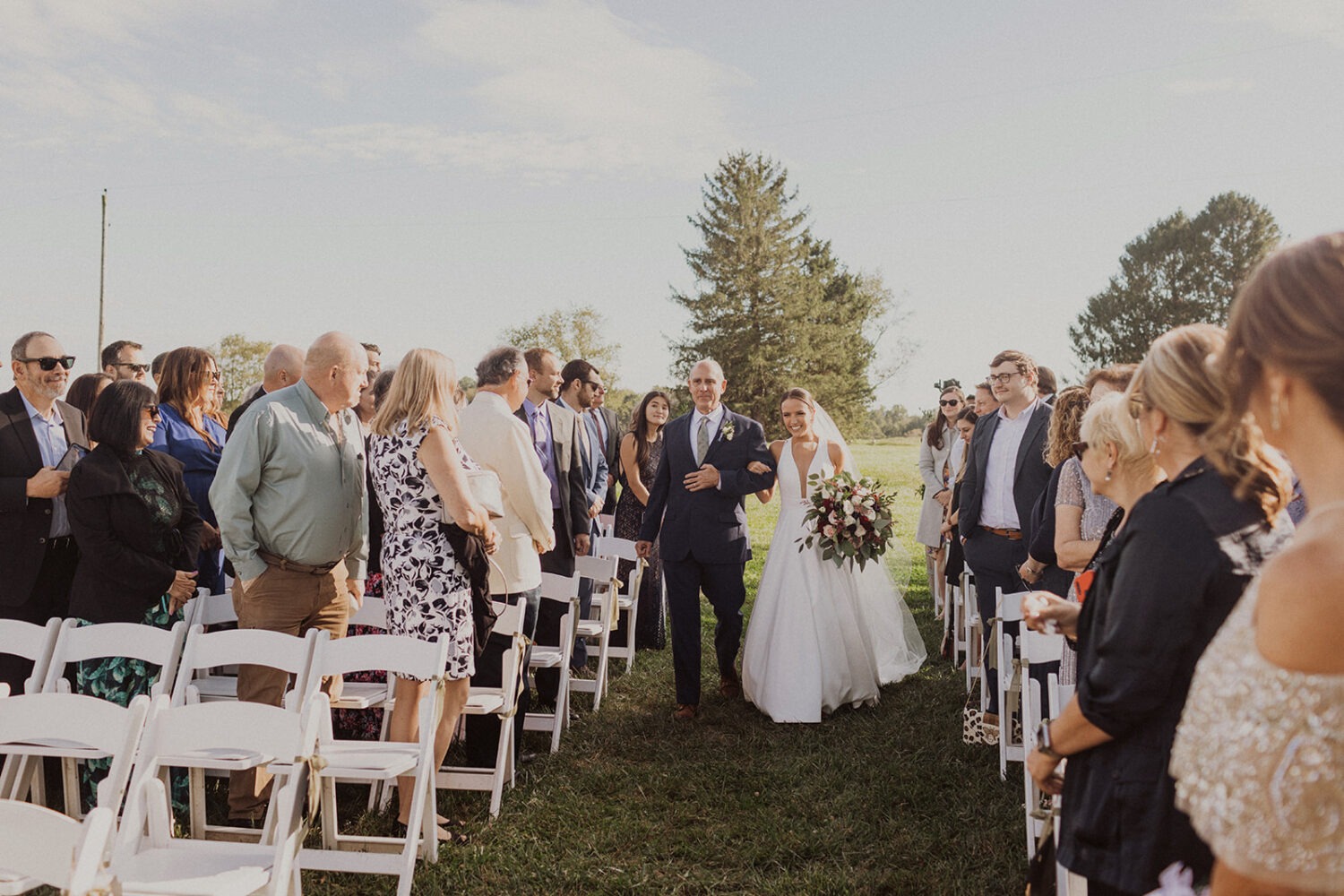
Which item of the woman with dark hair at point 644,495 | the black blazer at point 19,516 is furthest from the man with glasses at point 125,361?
the woman with dark hair at point 644,495

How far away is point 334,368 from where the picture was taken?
482cm

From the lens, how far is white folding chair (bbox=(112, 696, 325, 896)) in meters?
3.17

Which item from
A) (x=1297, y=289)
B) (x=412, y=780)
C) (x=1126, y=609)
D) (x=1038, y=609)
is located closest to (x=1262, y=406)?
(x=1297, y=289)

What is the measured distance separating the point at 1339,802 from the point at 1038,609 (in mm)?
1180

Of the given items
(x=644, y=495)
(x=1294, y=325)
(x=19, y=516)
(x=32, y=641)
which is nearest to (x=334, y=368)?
(x=32, y=641)

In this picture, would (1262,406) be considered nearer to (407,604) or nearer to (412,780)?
(407,604)

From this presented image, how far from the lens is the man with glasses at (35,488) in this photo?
543cm

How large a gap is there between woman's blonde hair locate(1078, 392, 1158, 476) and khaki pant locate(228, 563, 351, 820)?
11.7 ft

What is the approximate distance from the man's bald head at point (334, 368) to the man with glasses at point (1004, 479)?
3.54 m

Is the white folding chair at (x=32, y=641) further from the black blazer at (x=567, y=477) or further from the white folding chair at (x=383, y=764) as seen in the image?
the black blazer at (x=567, y=477)

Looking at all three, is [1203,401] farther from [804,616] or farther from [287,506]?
[804,616]

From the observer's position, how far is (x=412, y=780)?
4738 mm

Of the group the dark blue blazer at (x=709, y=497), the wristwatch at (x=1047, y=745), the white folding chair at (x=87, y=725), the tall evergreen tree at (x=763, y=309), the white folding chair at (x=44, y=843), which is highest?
the tall evergreen tree at (x=763, y=309)

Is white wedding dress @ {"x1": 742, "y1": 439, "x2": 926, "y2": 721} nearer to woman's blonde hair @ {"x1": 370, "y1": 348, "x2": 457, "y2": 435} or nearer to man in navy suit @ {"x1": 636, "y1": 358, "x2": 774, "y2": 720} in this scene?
man in navy suit @ {"x1": 636, "y1": 358, "x2": 774, "y2": 720}
